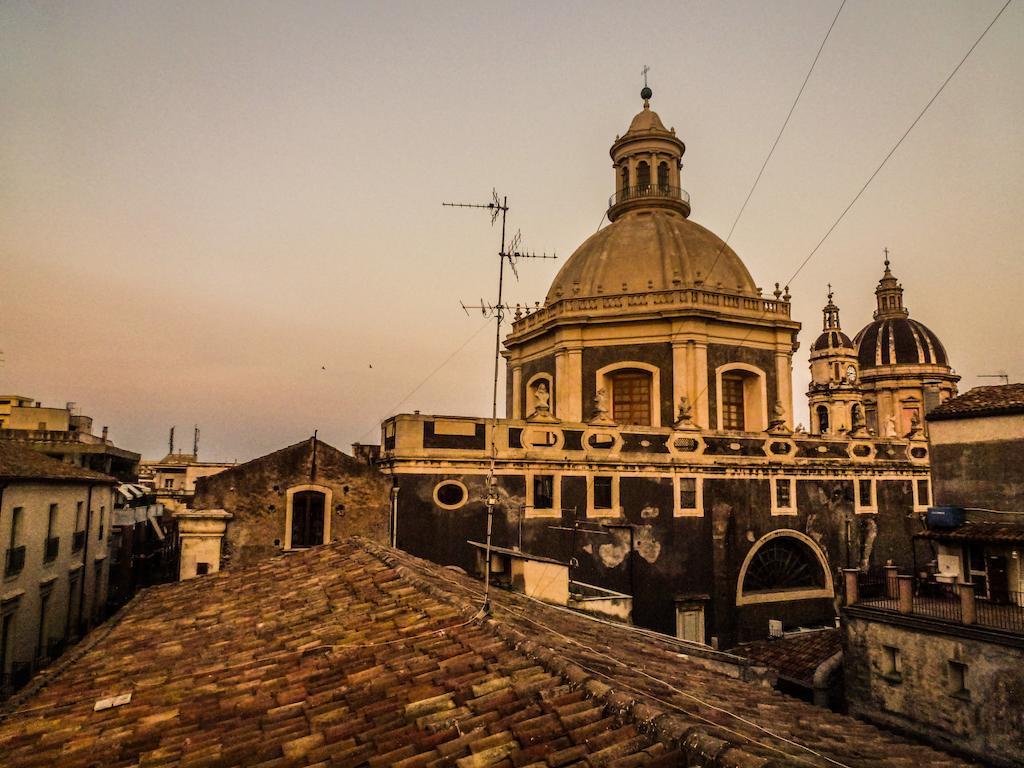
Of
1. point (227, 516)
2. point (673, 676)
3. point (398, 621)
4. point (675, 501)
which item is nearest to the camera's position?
point (673, 676)

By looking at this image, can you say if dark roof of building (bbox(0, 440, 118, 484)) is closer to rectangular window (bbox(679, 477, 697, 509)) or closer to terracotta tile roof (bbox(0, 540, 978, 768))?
terracotta tile roof (bbox(0, 540, 978, 768))

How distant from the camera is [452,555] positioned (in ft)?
67.3

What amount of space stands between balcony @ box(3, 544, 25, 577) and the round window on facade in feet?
33.6

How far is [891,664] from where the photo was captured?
59.2 feet

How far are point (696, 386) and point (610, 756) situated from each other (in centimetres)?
2294

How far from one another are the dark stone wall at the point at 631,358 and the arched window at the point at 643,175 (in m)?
8.85

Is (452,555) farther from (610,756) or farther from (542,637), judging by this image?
(610,756)

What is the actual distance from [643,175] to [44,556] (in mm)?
26815

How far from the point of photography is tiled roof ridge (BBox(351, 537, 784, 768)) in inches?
170

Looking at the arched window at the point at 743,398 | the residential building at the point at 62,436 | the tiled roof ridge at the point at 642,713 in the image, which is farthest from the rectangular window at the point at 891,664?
the residential building at the point at 62,436

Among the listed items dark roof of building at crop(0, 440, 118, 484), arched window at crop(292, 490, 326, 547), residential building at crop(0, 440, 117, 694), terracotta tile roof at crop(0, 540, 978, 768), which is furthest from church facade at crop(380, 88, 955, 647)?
terracotta tile roof at crop(0, 540, 978, 768)

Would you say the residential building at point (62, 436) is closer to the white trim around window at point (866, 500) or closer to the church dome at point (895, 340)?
the white trim around window at point (866, 500)

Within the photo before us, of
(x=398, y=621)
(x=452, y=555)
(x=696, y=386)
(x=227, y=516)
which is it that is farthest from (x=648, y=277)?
(x=398, y=621)

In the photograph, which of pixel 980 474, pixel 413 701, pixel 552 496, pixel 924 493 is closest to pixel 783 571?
pixel 980 474
